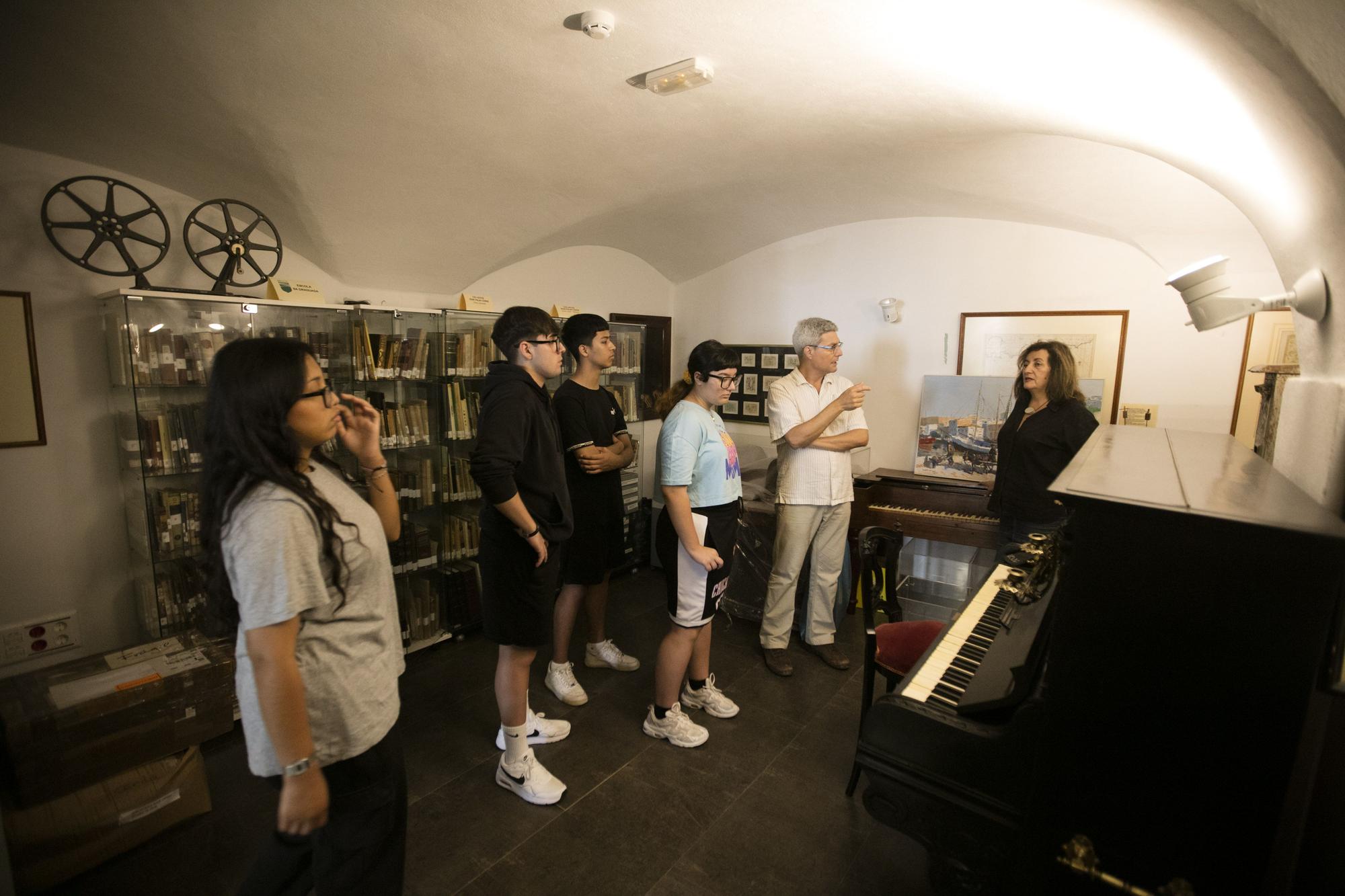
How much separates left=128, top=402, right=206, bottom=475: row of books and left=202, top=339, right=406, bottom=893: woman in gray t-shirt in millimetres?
1665

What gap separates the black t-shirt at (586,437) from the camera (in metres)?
2.83

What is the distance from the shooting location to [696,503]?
2342mm

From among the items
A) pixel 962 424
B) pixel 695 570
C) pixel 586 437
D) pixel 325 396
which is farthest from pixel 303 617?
pixel 962 424

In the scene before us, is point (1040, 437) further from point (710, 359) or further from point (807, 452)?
point (710, 359)

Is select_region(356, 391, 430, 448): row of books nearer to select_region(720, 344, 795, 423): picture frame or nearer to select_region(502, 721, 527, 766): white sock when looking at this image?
select_region(502, 721, 527, 766): white sock

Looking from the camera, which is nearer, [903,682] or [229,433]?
[229,433]

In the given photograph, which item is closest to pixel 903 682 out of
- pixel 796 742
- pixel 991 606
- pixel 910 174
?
pixel 991 606

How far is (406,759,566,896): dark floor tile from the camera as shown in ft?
6.36

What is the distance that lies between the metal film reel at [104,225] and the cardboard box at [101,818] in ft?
5.68

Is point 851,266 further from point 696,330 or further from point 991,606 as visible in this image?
point 991,606

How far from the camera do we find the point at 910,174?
3307 mm

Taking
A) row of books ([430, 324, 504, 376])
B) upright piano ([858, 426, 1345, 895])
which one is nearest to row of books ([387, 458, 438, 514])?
row of books ([430, 324, 504, 376])

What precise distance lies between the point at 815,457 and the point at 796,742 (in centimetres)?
130

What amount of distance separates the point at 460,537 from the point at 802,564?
1.87m
